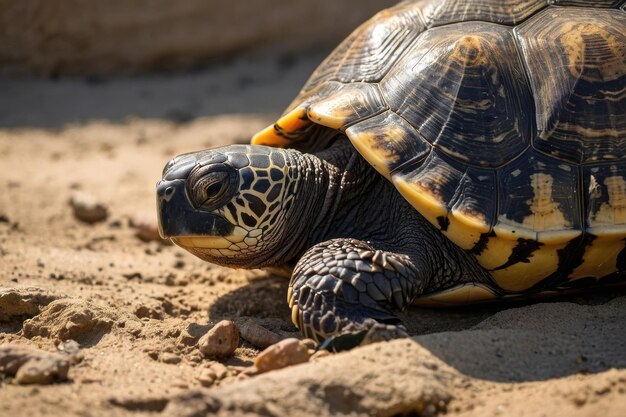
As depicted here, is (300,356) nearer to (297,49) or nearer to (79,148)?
(79,148)

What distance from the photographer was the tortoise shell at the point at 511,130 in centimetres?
412

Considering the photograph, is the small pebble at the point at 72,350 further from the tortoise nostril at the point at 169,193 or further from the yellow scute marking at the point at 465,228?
the yellow scute marking at the point at 465,228

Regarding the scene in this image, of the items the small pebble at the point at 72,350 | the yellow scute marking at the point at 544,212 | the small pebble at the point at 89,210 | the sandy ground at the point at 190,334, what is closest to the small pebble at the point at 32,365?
the sandy ground at the point at 190,334

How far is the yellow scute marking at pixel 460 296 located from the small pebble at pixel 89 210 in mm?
3164

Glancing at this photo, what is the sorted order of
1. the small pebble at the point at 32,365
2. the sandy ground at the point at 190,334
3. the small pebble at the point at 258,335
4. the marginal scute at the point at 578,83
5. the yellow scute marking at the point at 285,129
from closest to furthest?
the sandy ground at the point at 190,334 → the small pebble at the point at 32,365 → the small pebble at the point at 258,335 → the marginal scute at the point at 578,83 → the yellow scute marking at the point at 285,129

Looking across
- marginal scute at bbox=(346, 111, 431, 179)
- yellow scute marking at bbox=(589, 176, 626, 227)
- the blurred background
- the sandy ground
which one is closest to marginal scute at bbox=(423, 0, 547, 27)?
marginal scute at bbox=(346, 111, 431, 179)

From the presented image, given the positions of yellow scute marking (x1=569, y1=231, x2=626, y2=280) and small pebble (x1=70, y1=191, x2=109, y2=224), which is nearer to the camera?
yellow scute marking (x1=569, y1=231, x2=626, y2=280)

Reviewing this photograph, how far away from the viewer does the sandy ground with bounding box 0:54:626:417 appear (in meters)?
3.09

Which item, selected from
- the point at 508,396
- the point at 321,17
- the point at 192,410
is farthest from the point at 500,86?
the point at 321,17

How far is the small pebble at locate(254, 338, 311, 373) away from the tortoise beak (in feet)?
3.56

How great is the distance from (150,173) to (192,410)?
4823 millimetres

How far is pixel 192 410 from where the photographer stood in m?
2.93

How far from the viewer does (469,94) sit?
4.39 metres

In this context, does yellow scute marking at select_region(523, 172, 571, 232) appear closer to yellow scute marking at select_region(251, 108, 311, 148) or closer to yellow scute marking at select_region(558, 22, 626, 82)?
yellow scute marking at select_region(558, 22, 626, 82)
